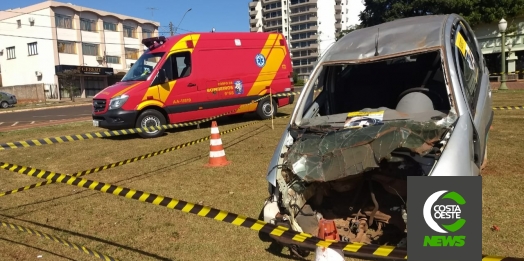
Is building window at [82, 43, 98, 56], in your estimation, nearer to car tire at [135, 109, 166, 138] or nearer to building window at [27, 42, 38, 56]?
building window at [27, 42, 38, 56]

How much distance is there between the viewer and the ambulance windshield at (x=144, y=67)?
10.2 metres

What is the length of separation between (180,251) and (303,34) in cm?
9169

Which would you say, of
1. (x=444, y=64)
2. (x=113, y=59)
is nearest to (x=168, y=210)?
(x=444, y=64)

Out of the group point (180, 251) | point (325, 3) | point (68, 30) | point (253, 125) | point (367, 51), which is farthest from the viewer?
point (325, 3)

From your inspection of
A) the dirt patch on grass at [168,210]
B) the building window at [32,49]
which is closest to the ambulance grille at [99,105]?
the dirt patch on grass at [168,210]

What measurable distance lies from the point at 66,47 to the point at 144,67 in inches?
1646

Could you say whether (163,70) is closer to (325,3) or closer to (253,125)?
(253,125)

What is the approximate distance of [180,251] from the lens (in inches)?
146

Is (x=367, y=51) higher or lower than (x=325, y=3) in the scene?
lower

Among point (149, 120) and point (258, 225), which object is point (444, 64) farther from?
point (149, 120)

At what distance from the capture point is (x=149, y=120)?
10219 millimetres

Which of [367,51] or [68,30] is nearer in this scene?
[367,51]

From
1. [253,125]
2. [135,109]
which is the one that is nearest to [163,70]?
[135,109]

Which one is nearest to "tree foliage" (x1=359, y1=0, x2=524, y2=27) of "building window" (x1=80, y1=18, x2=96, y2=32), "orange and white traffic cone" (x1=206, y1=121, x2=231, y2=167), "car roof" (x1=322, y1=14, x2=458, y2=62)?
"orange and white traffic cone" (x1=206, y1=121, x2=231, y2=167)
